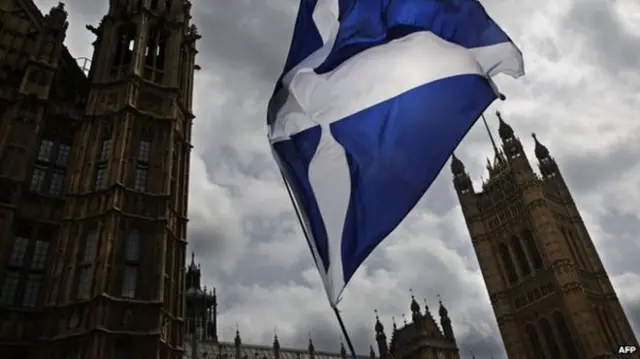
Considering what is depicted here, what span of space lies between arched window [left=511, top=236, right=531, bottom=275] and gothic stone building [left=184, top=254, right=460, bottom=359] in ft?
45.6

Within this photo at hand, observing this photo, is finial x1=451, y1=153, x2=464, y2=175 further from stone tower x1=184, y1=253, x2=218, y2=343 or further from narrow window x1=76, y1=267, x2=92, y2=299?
narrow window x1=76, y1=267, x2=92, y2=299

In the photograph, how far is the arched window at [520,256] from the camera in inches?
3214

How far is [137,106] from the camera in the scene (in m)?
22.8

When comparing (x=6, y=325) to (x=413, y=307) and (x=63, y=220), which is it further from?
(x=413, y=307)

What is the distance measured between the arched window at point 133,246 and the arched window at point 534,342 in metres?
69.5

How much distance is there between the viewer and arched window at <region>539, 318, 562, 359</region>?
72669 millimetres

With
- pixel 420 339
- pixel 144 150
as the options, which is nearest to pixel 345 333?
pixel 144 150

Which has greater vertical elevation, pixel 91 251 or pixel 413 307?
pixel 413 307

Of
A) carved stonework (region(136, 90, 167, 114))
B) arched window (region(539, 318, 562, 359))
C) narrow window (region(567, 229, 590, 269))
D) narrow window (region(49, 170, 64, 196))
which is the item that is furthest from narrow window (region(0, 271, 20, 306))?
narrow window (region(567, 229, 590, 269))

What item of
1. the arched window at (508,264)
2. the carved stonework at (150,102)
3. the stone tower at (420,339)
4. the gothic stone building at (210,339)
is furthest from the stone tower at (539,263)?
the carved stonework at (150,102)

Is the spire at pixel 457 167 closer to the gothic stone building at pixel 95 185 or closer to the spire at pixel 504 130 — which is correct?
the spire at pixel 504 130

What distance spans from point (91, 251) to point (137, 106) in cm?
693

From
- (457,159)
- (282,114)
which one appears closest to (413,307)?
(457,159)

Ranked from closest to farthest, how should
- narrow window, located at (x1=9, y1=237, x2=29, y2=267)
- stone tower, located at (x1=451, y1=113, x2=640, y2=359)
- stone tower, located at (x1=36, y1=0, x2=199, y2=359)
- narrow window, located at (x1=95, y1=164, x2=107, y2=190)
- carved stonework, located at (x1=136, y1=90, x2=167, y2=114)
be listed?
1. stone tower, located at (x1=36, y1=0, x2=199, y2=359)
2. narrow window, located at (x1=9, y1=237, x2=29, y2=267)
3. narrow window, located at (x1=95, y1=164, x2=107, y2=190)
4. carved stonework, located at (x1=136, y1=90, x2=167, y2=114)
5. stone tower, located at (x1=451, y1=113, x2=640, y2=359)
